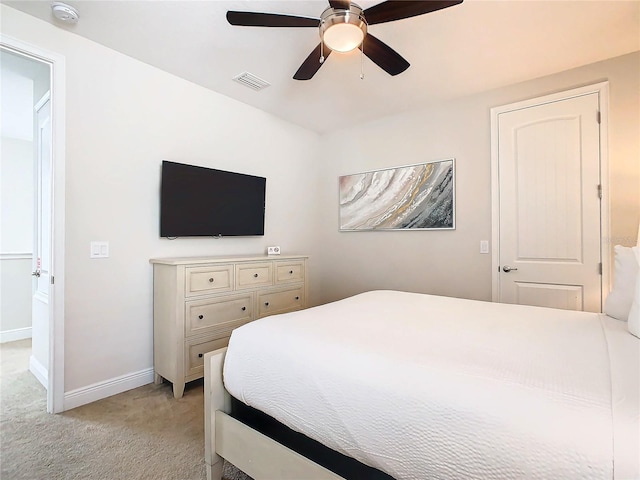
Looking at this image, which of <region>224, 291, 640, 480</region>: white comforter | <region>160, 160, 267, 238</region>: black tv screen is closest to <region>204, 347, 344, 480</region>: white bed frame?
<region>224, 291, 640, 480</region>: white comforter

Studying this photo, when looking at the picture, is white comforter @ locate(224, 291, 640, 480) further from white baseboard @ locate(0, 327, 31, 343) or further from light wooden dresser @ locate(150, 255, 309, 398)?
white baseboard @ locate(0, 327, 31, 343)

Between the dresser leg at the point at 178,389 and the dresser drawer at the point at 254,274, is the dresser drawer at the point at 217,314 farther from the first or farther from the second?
the dresser leg at the point at 178,389

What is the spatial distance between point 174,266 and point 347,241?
219 centimetres

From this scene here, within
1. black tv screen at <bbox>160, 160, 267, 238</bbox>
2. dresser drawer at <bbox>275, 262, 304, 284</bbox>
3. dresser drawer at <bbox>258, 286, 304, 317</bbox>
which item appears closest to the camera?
black tv screen at <bbox>160, 160, 267, 238</bbox>

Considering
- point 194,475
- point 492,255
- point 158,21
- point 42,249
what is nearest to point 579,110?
point 492,255

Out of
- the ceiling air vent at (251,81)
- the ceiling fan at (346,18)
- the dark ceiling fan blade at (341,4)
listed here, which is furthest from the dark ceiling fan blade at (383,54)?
the ceiling air vent at (251,81)

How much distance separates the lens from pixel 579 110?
260 centimetres

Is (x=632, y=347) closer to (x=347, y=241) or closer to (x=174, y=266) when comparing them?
(x=174, y=266)

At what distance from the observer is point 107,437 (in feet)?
Answer: 6.06

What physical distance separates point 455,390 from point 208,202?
258 centimetres

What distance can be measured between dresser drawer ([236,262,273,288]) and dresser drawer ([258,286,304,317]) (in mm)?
116

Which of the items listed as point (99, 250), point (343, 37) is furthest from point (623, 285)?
point (99, 250)

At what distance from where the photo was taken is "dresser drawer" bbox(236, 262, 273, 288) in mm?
2768

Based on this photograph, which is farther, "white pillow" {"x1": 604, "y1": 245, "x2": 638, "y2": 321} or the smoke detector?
the smoke detector
